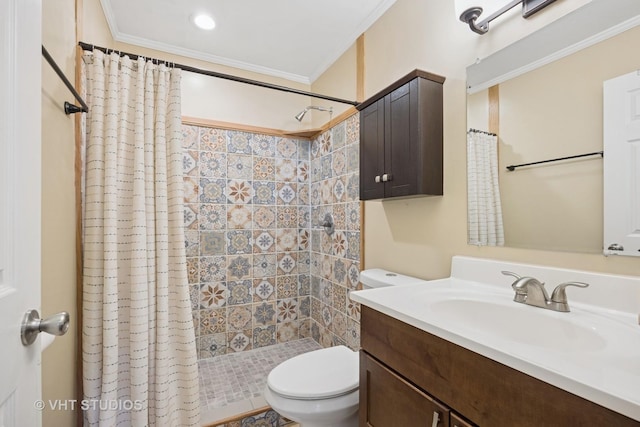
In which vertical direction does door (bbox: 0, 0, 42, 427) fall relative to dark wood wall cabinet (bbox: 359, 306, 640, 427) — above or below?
above

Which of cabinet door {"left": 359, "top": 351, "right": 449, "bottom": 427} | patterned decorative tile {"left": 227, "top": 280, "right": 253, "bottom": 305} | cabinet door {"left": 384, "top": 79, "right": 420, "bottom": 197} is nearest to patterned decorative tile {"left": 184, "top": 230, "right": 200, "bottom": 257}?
patterned decorative tile {"left": 227, "top": 280, "right": 253, "bottom": 305}

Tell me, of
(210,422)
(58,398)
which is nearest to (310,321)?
(210,422)

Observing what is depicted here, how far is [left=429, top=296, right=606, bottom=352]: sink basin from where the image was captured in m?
0.81

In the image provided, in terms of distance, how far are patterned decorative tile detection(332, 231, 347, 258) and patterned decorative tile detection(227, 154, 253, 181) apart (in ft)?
2.93

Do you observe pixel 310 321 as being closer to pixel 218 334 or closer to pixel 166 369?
pixel 218 334

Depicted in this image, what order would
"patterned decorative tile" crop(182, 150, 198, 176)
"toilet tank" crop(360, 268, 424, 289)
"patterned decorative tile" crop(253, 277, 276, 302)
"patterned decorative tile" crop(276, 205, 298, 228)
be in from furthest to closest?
"patterned decorative tile" crop(276, 205, 298, 228), "patterned decorative tile" crop(253, 277, 276, 302), "patterned decorative tile" crop(182, 150, 198, 176), "toilet tank" crop(360, 268, 424, 289)

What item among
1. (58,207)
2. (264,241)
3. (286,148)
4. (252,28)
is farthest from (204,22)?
(264,241)

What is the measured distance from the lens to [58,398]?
42.8 inches

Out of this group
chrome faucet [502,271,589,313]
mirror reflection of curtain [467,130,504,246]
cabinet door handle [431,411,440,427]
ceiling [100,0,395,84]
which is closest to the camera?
cabinet door handle [431,411,440,427]

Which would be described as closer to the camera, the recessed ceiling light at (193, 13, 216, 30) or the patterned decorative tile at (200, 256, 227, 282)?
the recessed ceiling light at (193, 13, 216, 30)

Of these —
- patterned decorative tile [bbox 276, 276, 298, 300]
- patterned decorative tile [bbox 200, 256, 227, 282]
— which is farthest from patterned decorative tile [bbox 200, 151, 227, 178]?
patterned decorative tile [bbox 276, 276, 298, 300]

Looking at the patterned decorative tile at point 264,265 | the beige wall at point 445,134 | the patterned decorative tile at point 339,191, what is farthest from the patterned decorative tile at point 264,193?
the beige wall at point 445,134

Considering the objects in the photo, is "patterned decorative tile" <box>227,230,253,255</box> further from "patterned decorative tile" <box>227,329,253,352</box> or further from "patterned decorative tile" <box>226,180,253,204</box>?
"patterned decorative tile" <box>227,329,253,352</box>

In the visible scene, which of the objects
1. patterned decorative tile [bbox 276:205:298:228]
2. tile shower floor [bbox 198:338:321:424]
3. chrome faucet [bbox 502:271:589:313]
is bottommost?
tile shower floor [bbox 198:338:321:424]
